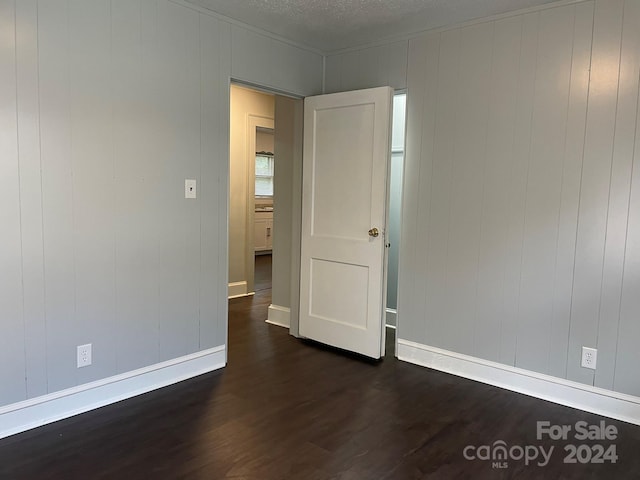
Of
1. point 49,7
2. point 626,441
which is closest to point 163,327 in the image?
point 49,7

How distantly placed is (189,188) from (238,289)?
8.85 ft

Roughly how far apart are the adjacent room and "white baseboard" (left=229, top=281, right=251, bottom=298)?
1.83 m

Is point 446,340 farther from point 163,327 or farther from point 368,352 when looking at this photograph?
point 163,327

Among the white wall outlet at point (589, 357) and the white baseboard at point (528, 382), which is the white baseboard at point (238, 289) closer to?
the white baseboard at point (528, 382)

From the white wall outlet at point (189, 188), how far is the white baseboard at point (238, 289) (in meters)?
2.55

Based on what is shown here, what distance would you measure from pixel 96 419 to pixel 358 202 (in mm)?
2222

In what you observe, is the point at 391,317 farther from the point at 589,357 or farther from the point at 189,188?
the point at 189,188

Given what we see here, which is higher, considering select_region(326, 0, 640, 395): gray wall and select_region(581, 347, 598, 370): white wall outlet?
select_region(326, 0, 640, 395): gray wall

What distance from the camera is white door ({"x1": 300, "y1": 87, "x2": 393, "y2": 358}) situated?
3.51 m

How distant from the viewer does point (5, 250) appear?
231 centimetres

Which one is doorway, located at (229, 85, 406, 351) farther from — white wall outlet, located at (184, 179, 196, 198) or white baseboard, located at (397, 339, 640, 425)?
white wall outlet, located at (184, 179, 196, 198)

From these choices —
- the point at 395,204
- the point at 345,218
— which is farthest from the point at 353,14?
the point at 395,204

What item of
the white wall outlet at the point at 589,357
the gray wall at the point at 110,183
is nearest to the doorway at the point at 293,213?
the gray wall at the point at 110,183

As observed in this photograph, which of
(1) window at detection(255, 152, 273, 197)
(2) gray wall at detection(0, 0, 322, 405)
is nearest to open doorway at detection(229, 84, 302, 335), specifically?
(1) window at detection(255, 152, 273, 197)
